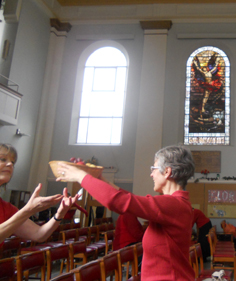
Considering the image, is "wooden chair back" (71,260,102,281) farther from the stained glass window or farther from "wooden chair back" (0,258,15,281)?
the stained glass window

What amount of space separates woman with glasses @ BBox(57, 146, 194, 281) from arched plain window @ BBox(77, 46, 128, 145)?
1020cm

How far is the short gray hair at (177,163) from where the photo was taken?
1.83 metres

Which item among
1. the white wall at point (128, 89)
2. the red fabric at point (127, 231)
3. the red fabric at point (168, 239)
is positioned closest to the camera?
the red fabric at point (168, 239)

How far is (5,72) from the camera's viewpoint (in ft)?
34.7

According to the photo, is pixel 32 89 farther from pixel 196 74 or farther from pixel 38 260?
pixel 38 260

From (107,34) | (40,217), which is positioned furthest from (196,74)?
(40,217)

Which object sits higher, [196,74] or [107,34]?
[107,34]

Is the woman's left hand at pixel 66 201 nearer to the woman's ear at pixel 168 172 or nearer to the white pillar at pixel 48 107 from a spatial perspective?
the woman's ear at pixel 168 172

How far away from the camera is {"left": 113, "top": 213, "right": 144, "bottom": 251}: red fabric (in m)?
4.34

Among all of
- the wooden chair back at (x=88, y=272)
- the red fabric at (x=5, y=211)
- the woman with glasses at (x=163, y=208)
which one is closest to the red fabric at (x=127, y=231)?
the wooden chair back at (x=88, y=272)

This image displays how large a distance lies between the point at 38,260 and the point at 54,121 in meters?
9.47

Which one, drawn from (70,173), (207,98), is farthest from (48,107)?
(70,173)

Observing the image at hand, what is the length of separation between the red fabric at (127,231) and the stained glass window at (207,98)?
7623 millimetres

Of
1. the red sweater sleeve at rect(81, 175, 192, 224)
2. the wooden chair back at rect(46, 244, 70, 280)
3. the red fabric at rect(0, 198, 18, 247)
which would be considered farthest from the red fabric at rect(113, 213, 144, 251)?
the red sweater sleeve at rect(81, 175, 192, 224)
